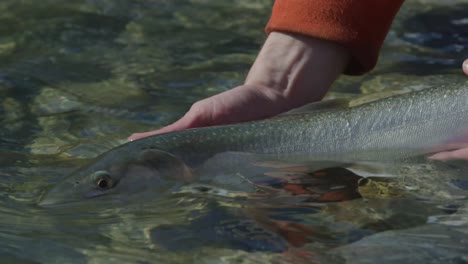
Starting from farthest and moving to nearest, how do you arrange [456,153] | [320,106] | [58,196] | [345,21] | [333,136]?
[345,21], [320,106], [333,136], [456,153], [58,196]

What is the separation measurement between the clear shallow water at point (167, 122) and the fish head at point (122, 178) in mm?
74

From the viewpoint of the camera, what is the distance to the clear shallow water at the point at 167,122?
2.73m

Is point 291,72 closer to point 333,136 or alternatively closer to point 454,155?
point 333,136

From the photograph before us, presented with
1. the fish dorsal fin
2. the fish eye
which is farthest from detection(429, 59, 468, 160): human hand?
the fish eye

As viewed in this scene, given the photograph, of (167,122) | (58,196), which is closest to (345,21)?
(167,122)

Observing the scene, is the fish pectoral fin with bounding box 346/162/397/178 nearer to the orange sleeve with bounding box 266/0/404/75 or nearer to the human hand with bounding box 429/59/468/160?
the human hand with bounding box 429/59/468/160

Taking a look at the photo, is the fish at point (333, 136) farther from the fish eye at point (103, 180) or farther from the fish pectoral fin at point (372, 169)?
the fish eye at point (103, 180)

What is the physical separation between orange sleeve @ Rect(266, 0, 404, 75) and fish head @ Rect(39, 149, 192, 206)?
1096mm

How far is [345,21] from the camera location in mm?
4121

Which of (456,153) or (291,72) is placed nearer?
(456,153)

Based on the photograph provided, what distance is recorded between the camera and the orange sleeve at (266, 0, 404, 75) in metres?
4.11

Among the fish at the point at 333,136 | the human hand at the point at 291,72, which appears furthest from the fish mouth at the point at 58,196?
the human hand at the point at 291,72

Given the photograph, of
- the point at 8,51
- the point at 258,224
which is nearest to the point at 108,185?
the point at 258,224

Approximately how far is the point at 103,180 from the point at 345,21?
4.98 feet
